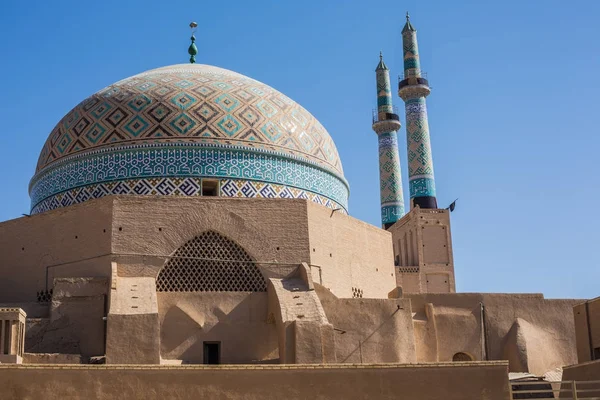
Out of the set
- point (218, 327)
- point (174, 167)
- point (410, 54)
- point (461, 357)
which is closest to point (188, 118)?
point (174, 167)

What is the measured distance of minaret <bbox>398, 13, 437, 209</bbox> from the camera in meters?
23.2

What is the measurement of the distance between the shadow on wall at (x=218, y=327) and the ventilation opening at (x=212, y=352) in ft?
0.18

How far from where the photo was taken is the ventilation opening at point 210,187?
44.4ft

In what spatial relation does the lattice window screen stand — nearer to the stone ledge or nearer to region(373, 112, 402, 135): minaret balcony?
the stone ledge

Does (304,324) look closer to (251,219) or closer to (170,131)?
(251,219)

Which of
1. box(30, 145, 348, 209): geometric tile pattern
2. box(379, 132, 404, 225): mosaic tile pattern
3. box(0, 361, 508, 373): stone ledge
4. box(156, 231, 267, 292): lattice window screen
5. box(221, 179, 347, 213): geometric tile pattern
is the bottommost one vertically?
box(0, 361, 508, 373): stone ledge

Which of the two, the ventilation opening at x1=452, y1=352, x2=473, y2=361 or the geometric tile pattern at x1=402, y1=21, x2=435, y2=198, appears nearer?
the ventilation opening at x1=452, y1=352, x2=473, y2=361

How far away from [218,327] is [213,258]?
1024 mm

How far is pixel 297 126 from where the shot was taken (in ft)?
48.1

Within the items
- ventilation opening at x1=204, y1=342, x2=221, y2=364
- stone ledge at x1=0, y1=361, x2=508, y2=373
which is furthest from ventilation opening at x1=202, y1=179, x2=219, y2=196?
stone ledge at x1=0, y1=361, x2=508, y2=373

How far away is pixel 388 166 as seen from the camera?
86.2ft

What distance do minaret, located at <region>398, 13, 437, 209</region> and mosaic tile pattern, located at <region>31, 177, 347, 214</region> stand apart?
9608 mm

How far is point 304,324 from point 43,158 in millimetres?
6264

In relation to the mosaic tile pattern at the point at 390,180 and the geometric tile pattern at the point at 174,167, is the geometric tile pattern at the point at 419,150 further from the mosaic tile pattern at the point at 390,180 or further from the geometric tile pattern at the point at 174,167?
the geometric tile pattern at the point at 174,167
